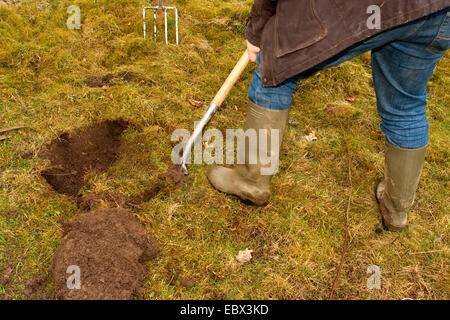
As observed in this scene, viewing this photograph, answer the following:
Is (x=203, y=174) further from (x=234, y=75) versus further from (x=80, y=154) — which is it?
(x=80, y=154)

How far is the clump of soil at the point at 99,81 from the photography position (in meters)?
3.73

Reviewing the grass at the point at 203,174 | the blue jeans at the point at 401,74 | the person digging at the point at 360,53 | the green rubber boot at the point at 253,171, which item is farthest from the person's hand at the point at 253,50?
the grass at the point at 203,174

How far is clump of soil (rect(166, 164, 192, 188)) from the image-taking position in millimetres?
2812

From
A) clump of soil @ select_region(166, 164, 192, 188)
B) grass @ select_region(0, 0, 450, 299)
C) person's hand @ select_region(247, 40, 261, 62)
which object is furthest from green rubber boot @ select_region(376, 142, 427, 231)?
clump of soil @ select_region(166, 164, 192, 188)

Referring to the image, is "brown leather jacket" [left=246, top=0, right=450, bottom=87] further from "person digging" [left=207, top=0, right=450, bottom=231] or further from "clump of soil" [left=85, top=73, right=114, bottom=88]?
"clump of soil" [left=85, top=73, right=114, bottom=88]

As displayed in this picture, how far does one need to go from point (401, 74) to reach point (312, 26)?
2.21 ft

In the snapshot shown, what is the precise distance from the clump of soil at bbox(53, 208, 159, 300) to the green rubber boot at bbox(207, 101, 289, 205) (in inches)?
29.4

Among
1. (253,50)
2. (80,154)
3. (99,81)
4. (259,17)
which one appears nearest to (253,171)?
(253,50)

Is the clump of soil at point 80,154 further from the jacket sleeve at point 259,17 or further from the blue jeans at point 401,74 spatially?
the jacket sleeve at point 259,17

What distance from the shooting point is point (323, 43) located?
1697 mm

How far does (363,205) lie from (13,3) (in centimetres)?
553

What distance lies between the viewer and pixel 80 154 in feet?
9.68
